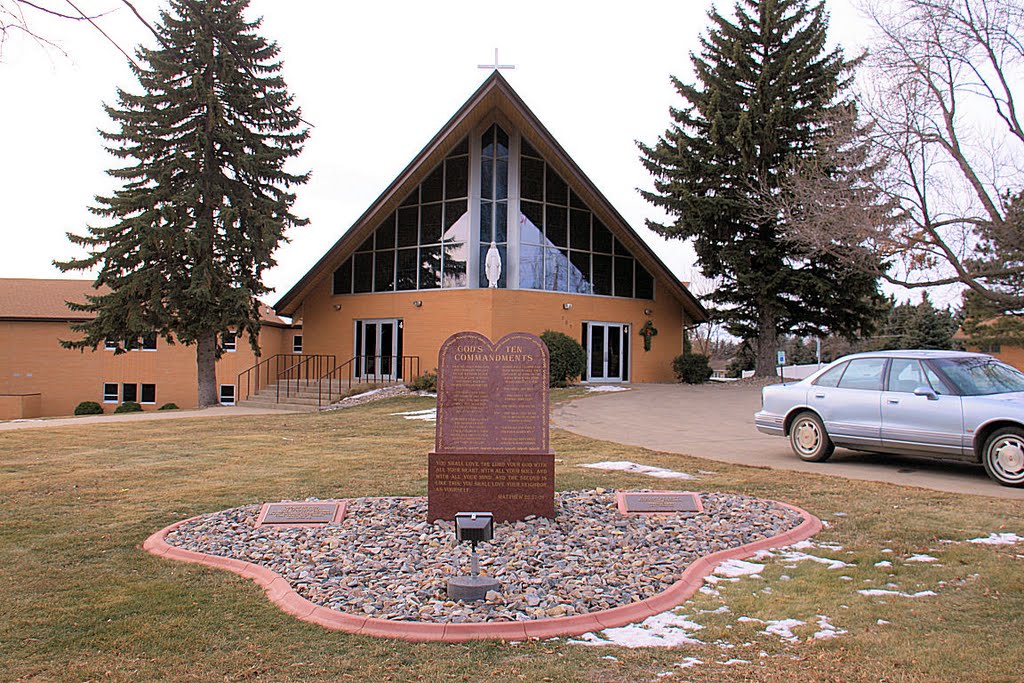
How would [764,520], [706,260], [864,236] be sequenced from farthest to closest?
1. [706,260]
2. [864,236]
3. [764,520]

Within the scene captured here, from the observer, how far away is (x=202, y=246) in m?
23.2

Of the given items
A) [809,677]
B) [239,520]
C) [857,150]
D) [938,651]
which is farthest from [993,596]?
[857,150]

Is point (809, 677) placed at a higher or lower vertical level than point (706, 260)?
lower

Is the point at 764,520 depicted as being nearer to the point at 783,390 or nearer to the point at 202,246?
the point at 783,390

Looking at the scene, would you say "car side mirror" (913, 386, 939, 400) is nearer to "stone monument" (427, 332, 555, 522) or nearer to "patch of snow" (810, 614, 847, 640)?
"stone monument" (427, 332, 555, 522)

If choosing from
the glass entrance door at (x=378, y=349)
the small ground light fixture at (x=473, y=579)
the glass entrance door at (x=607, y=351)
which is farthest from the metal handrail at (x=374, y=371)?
the small ground light fixture at (x=473, y=579)

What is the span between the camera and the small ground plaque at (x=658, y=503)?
7402 mm

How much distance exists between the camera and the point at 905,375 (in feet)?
32.9

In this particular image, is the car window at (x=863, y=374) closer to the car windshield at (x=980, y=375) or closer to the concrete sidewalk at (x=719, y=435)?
the car windshield at (x=980, y=375)

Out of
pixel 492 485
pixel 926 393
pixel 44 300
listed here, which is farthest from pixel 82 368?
pixel 926 393

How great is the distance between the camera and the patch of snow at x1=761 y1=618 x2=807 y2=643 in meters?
4.47

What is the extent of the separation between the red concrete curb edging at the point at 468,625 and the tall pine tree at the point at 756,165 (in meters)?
23.2

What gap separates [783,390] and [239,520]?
7569 mm

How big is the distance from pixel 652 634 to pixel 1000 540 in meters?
3.50
